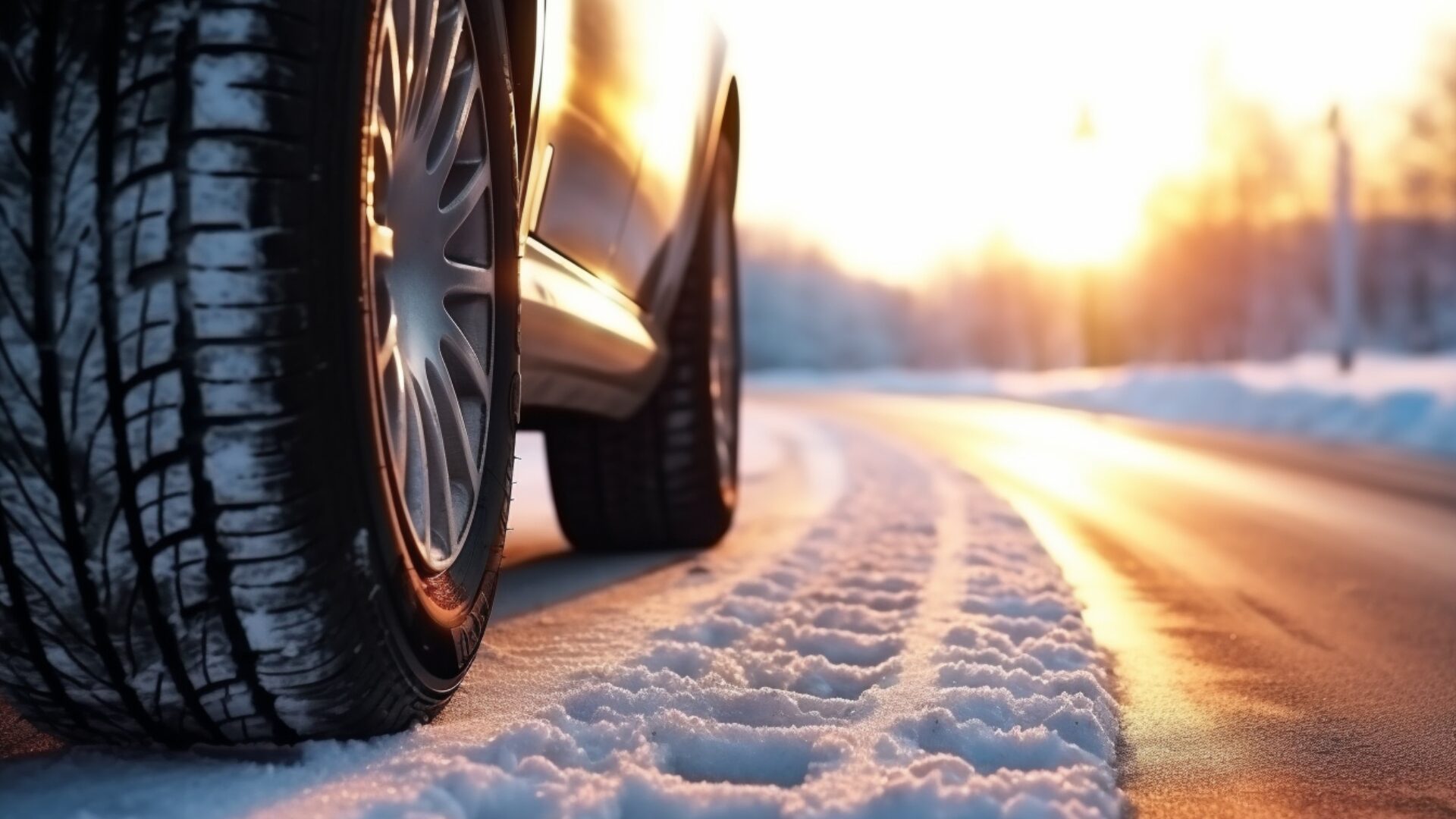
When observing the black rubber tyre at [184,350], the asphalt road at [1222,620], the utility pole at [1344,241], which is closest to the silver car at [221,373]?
the black rubber tyre at [184,350]

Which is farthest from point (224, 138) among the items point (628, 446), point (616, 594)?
point (628, 446)

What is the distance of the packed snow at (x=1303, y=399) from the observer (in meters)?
11.5

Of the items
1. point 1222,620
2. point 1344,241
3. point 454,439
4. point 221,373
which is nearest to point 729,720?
point 454,439

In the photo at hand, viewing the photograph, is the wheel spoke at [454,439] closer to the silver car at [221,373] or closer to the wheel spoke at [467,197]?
the silver car at [221,373]

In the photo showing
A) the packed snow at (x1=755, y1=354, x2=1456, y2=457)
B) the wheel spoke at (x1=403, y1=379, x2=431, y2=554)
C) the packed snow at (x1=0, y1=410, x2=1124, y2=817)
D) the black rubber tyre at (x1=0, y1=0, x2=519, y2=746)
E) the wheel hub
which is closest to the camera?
the black rubber tyre at (x1=0, y1=0, x2=519, y2=746)

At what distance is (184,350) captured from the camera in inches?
48.3

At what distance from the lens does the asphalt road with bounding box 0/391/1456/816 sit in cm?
171

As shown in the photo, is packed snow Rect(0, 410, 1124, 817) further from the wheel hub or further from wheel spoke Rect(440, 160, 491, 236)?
wheel spoke Rect(440, 160, 491, 236)

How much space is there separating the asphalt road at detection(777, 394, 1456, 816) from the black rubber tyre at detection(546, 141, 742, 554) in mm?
1034

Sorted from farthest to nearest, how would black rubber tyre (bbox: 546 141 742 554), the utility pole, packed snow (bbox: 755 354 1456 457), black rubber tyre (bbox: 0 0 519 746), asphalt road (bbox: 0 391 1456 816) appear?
1. the utility pole
2. packed snow (bbox: 755 354 1456 457)
3. black rubber tyre (bbox: 546 141 742 554)
4. asphalt road (bbox: 0 391 1456 816)
5. black rubber tyre (bbox: 0 0 519 746)

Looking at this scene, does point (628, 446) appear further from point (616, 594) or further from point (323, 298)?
point (323, 298)

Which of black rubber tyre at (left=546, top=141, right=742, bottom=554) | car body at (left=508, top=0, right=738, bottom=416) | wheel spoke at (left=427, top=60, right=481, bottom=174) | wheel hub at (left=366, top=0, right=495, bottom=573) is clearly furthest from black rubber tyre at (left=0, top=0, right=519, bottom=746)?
black rubber tyre at (left=546, top=141, right=742, bottom=554)

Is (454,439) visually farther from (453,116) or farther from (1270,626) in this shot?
(1270,626)

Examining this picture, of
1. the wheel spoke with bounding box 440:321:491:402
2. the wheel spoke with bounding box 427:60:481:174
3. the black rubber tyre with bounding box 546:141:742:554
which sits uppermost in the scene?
the wheel spoke with bounding box 427:60:481:174
